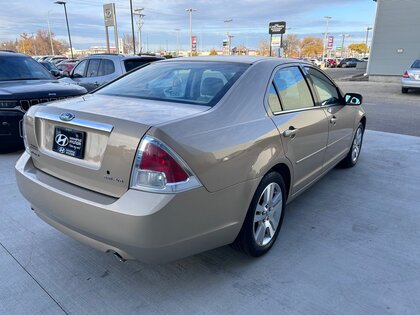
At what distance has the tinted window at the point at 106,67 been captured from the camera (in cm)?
817

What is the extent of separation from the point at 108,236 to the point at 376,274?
6.53 feet

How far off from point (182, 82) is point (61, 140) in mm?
1161

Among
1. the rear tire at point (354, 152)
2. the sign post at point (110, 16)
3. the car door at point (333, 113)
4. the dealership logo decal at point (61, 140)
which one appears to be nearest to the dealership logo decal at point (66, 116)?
the dealership logo decal at point (61, 140)

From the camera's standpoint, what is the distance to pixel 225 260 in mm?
2805

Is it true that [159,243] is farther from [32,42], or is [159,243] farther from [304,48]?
[304,48]

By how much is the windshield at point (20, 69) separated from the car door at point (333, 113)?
5385 millimetres

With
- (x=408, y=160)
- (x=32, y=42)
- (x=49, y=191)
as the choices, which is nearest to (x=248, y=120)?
(x=49, y=191)

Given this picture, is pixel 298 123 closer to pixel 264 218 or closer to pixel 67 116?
pixel 264 218

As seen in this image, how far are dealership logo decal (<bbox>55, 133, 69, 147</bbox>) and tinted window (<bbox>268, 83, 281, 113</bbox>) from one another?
1551 mm

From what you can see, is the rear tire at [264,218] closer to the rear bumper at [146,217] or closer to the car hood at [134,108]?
the rear bumper at [146,217]

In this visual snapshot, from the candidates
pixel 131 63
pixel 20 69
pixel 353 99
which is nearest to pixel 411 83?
pixel 131 63

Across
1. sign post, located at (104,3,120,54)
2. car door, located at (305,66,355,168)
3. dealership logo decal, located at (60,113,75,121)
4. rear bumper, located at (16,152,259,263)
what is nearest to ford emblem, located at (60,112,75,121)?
dealership logo decal, located at (60,113,75,121)

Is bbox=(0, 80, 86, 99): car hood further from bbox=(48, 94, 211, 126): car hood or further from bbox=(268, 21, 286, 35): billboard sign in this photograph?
bbox=(268, 21, 286, 35): billboard sign

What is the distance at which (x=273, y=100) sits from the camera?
288 cm
